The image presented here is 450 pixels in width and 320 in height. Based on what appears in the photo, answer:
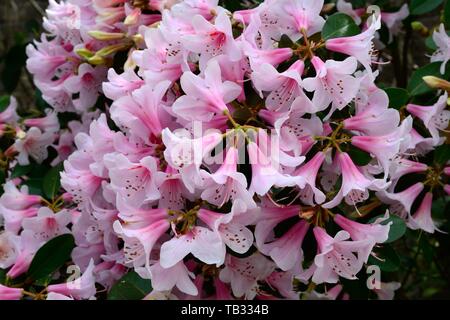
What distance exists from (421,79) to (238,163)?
63 centimetres

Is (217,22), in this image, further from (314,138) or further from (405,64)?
(405,64)

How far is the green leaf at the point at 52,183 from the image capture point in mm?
1448

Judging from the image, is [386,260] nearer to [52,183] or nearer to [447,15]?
[447,15]

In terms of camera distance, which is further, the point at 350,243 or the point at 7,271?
the point at 7,271

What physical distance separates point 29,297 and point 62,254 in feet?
0.34

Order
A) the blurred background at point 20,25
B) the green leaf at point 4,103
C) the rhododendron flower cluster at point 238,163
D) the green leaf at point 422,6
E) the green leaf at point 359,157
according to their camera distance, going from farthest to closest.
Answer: the blurred background at point 20,25 → the green leaf at point 4,103 → the green leaf at point 422,6 → the green leaf at point 359,157 → the rhododendron flower cluster at point 238,163

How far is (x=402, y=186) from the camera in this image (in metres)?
1.34

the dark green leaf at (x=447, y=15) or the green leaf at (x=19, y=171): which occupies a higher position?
the dark green leaf at (x=447, y=15)

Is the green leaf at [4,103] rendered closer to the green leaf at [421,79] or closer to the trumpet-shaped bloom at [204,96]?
the trumpet-shaped bloom at [204,96]

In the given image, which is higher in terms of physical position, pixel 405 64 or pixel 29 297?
pixel 29 297

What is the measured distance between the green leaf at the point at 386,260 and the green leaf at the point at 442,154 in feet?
0.77

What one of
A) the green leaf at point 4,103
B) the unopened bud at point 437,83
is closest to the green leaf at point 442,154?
the unopened bud at point 437,83

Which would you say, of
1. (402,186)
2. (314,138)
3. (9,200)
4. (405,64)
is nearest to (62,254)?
(9,200)

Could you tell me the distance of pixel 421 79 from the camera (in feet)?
4.56
